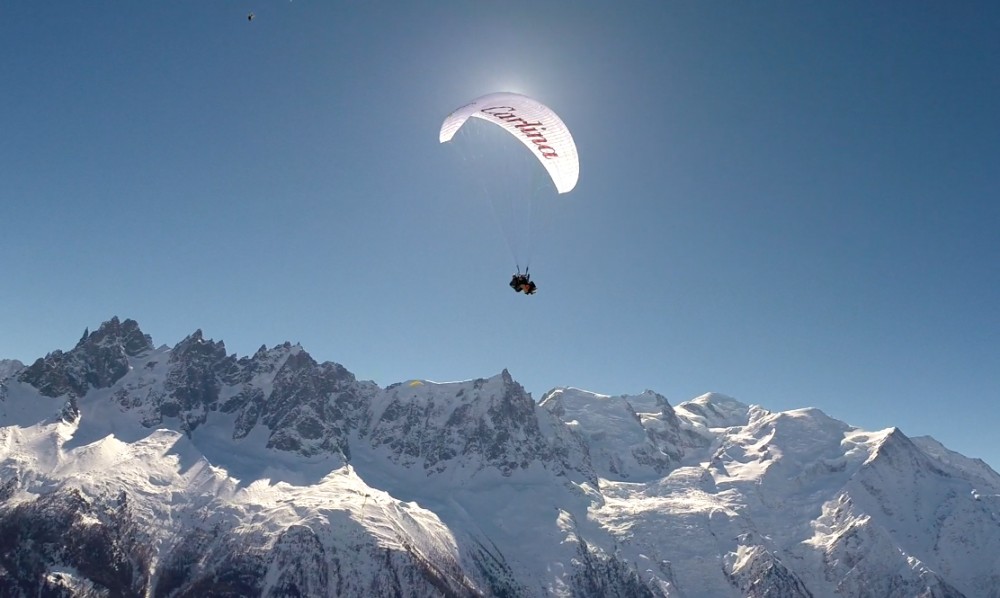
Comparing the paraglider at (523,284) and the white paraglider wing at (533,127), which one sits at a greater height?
the white paraglider wing at (533,127)

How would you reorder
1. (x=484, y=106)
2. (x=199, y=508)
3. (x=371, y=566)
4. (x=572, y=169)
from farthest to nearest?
(x=199, y=508)
(x=371, y=566)
(x=572, y=169)
(x=484, y=106)

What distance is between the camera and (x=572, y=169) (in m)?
61.9

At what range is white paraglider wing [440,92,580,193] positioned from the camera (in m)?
57.9

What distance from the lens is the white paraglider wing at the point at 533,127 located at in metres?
57.9

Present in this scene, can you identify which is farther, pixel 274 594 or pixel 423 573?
A: pixel 423 573

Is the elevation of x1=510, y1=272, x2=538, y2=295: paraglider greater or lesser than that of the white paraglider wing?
lesser

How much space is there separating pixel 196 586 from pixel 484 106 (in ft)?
518

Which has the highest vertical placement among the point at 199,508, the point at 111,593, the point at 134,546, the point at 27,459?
the point at 27,459

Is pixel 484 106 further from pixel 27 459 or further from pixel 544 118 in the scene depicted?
pixel 27 459

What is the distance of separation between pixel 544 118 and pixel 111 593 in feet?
532

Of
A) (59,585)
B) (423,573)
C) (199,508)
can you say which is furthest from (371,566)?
(59,585)

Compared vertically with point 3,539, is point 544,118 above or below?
above

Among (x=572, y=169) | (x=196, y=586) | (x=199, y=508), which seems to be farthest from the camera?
(x=199, y=508)

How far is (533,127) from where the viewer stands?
195 feet
